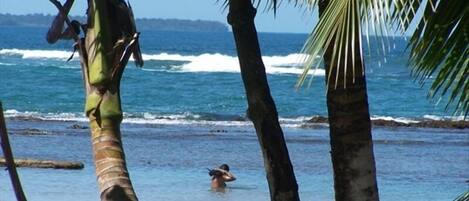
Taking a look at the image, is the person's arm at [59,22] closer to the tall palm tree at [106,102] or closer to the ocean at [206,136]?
the tall palm tree at [106,102]

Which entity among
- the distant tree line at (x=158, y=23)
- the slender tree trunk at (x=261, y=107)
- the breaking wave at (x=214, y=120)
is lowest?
the distant tree line at (x=158, y=23)

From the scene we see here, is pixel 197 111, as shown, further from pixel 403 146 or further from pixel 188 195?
pixel 188 195

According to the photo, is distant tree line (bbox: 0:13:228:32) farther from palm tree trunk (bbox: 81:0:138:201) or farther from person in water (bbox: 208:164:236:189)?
palm tree trunk (bbox: 81:0:138:201)

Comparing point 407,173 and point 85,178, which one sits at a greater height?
point 85,178

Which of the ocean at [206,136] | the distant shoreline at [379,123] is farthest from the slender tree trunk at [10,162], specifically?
the distant shoreline at [379,123]

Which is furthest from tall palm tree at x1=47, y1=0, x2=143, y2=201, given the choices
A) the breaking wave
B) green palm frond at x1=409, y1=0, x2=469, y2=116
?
the breaking wave

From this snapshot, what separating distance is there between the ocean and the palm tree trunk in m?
0.84

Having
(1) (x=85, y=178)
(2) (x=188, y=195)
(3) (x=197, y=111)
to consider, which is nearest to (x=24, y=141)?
(1) (x=85, y=178)

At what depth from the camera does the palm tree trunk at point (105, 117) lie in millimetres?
4789

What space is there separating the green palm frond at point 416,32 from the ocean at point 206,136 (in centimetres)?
9

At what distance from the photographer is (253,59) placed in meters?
6.44

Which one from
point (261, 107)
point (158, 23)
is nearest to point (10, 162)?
point (261, 107)

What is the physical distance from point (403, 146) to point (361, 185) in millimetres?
18294

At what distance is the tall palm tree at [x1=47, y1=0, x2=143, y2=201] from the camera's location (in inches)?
189
